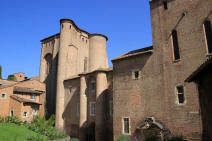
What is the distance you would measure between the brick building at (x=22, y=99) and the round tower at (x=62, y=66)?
470cm

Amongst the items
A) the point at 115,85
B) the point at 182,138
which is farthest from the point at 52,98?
the point at 182,138

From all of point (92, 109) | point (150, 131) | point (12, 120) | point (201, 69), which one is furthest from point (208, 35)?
point (12, 120)

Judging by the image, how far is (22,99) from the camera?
29906 millimetres

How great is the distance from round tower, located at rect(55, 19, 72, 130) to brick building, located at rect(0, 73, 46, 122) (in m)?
4.70

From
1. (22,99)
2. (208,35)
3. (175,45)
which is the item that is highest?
(208,35)

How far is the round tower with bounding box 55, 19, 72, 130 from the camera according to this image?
98.0 ft

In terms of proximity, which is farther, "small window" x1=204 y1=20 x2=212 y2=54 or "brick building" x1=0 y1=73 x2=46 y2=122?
"brick building" x1=0 y1=73 x2=46 y2=122

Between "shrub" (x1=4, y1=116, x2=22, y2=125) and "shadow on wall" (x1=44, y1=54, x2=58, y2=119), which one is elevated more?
"shadow on wall" (x1=44, y1=54, x2=58, y2=119)

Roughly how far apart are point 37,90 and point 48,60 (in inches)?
294

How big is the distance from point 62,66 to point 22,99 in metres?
8.47

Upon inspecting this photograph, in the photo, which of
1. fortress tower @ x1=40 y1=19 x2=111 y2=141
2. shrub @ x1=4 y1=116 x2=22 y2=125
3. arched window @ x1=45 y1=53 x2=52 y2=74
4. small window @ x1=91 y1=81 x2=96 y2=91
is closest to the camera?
fortress tower @ x1=40 y1=19 x2=111 y2=141

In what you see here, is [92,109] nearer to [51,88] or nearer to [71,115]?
[71,115]

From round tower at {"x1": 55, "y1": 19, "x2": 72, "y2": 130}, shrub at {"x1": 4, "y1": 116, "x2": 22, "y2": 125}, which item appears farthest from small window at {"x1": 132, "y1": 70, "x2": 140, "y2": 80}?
shrub at {"x1": 4, "y1": 116, "x2": 22, "y2": 125}

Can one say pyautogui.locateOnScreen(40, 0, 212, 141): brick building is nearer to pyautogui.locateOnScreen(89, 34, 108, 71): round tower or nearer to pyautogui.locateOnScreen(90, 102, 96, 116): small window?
pyautogui.locateOnScreen(90, 102, 96, 116): small window
